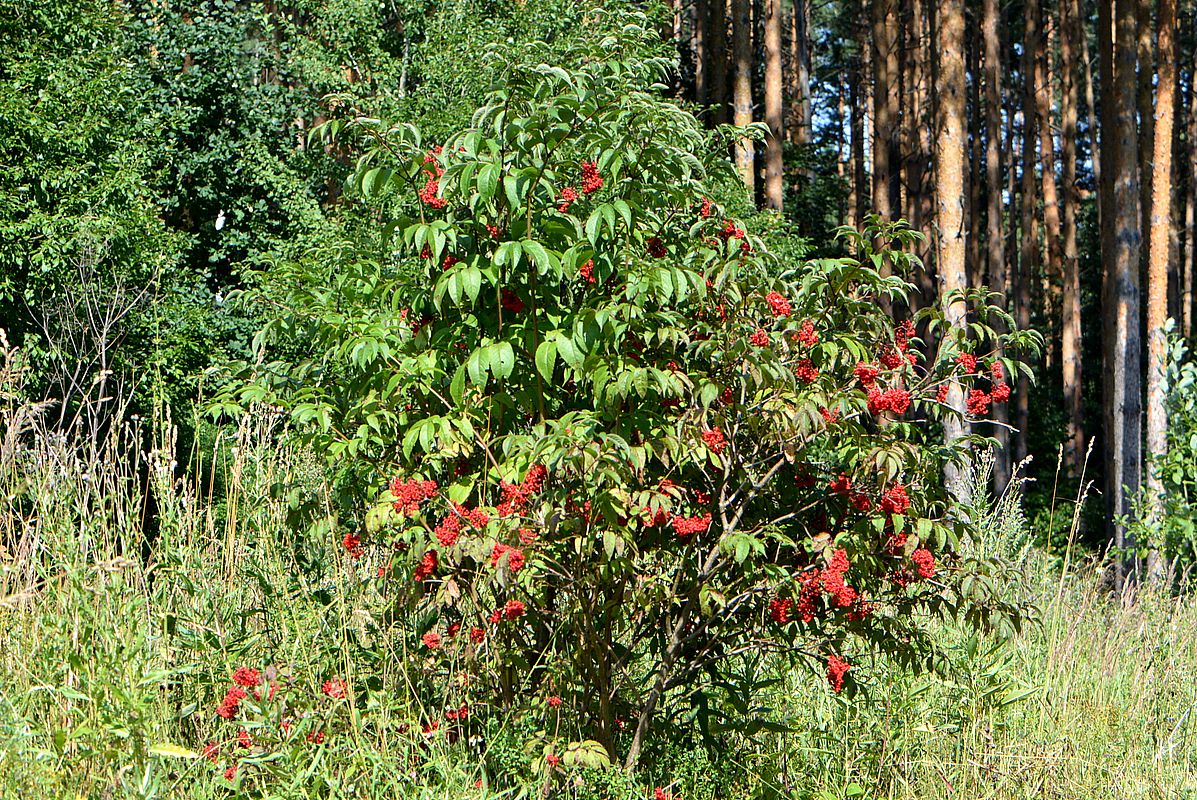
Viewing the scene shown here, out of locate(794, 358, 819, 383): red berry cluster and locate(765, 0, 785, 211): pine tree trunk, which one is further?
locate(765, 0, 785, 211): pine tree trunk

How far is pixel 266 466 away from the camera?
443cm

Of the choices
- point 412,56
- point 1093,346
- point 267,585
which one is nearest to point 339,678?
point 267,585

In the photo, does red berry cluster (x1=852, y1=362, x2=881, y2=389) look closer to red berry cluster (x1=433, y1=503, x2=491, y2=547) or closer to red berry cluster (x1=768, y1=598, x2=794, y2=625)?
red berry cluster (x1=768, y1=598, x2=794, y2=625)

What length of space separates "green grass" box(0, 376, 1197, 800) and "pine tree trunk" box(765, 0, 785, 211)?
1171 cm

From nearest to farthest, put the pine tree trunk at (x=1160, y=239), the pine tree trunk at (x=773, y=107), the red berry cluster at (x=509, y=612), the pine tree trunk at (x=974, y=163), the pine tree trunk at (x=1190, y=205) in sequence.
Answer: the red berry cluster at (x=509, y=612) → the pine tree trunk at (x=1160, y=239) → the pine tree trunk at (x=773, y=107) → the pine tree trunk at (x=974, y=163) → the pine tree trunk at (x=1190, y=205)

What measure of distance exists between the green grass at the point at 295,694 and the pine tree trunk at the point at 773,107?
1171 cm

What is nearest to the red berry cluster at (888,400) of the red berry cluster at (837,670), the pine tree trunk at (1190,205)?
the red berry cluster at (837,670)

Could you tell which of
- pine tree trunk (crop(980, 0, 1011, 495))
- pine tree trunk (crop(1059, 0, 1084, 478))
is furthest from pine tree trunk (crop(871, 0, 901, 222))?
pine tree trunk (crop(1059, 0, 1084, 478))

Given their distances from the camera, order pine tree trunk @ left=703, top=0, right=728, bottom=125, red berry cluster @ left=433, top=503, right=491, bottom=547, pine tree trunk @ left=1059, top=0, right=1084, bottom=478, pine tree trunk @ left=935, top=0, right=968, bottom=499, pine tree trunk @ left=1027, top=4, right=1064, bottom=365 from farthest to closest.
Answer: pine tree trunk @ left=1027, top=4, right=1064, bottom=365
pine tree trunk @ left=1059, top=0, right=1084, bottom=478
pine tree trunk @ left=703, top=0, right=728, bottom=125
pine tree trunk @ left=935, top=0, right=968, bottom=499
red berry cluster @ left=433, top=503, right=491, bottom=547

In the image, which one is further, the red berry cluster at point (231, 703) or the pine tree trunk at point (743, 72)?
the pine tree trunk at point (743, 72)

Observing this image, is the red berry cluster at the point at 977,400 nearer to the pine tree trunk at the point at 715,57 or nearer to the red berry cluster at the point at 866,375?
the red berry cluster at the point at 866,375

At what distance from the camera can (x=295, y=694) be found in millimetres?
3434

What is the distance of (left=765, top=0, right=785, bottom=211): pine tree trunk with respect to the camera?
1595cm

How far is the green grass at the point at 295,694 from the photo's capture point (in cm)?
320
